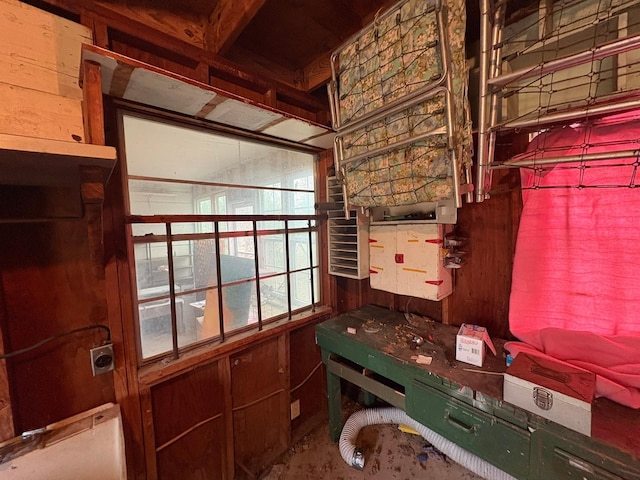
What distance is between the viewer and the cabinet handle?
1.04 metres

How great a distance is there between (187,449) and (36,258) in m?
1.23

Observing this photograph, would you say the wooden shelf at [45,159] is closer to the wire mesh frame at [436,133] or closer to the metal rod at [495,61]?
the wire mesh frame at [436,133]

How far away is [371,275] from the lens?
5.78ft

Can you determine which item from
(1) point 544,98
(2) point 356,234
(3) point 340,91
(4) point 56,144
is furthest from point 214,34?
(1) point 544,98

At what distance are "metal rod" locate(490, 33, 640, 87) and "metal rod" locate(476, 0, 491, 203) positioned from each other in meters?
0.04

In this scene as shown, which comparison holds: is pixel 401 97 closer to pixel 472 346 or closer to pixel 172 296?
pixel 472 346

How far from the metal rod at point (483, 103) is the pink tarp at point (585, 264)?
8.3 inches

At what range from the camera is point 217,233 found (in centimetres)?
151

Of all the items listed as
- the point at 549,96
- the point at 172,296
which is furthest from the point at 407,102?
the point at 172,296

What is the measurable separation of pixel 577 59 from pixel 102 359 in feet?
6.90

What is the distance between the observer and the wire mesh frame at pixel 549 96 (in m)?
0.78

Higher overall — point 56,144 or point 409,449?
point 56,144

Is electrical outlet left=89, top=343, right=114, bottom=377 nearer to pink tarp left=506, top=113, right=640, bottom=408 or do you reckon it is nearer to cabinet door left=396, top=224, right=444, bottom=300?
cabinet door left=396, top=224, right=444, bottom=300

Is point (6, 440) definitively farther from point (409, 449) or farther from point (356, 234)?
point (409, 449)
